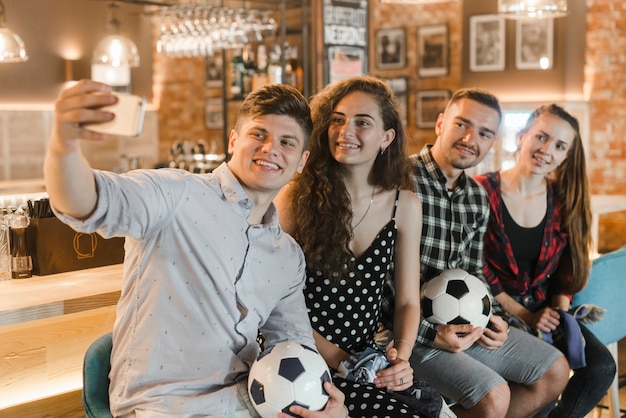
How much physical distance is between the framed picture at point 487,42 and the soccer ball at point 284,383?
659 cm

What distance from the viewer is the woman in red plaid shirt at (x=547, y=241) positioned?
3166mm

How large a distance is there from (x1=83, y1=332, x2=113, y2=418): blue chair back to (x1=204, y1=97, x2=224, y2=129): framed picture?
267 inches

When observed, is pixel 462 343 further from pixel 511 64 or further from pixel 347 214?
pixel 511 64

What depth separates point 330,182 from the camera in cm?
271

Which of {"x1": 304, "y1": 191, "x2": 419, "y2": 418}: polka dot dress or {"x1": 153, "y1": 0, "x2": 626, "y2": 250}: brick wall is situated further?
{"x1": 153, "y1": 0, "x2": 626, "y2": 250}: brick wall

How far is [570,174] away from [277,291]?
1636 millimetres

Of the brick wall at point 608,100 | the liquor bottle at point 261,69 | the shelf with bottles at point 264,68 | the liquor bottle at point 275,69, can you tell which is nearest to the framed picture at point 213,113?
the shelf with bottles at point 264,68

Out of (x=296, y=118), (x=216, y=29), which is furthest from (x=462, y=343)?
(x=216, y=29)

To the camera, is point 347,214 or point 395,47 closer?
point 347,214

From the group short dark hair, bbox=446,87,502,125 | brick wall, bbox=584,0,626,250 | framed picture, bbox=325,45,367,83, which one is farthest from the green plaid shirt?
brick wall, bbox=584,0,626,250

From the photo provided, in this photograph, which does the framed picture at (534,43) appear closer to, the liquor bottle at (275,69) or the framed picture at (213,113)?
the liquor bottle at (275,69)

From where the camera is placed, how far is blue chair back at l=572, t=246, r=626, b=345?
338 cm

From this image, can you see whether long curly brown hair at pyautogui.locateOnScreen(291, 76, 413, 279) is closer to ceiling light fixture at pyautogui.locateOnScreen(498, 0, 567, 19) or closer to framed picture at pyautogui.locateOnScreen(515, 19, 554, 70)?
ceiling light fixture at pyautogui.locateOnScreen(498, 0, 567, 19)

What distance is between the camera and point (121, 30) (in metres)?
8.46
